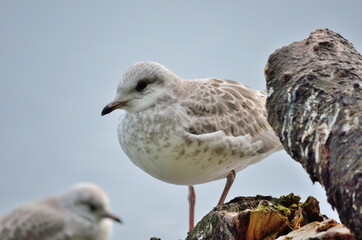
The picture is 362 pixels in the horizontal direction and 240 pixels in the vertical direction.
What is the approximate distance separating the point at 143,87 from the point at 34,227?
9.17ft

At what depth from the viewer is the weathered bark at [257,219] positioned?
546 cm

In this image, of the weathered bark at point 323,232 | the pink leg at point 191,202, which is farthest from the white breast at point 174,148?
the weathered bark at point 323,232

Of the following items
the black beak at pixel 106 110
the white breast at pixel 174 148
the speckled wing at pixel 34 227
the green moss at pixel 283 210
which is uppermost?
the black beak at pixel 106 110

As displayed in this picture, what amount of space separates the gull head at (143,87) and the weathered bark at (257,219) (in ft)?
5.43

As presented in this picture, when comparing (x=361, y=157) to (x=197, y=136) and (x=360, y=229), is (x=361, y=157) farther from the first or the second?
(x=197, y=136)

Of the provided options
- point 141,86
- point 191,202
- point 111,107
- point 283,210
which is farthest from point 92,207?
point 191,202

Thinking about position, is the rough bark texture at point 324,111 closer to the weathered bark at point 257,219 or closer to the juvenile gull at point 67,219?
the weathered bark at point 257,219

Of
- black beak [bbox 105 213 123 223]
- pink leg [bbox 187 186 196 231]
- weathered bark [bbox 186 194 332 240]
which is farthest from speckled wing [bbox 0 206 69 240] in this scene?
pink leg [bbox 187 186 196 231]

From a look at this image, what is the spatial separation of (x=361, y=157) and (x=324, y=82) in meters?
1.10

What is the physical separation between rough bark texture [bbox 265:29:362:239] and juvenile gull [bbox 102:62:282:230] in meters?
1.31

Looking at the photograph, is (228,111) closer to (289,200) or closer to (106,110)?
(106,110)

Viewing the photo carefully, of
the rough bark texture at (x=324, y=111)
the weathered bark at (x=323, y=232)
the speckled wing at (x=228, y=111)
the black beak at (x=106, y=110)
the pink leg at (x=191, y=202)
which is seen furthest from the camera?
the pink leg at (x=191, y=202)

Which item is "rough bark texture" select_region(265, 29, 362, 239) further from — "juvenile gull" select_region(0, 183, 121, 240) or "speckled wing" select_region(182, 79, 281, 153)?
"juvenile gull" select_region(0, 183, 121, 240)

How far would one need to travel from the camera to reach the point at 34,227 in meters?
4.70
